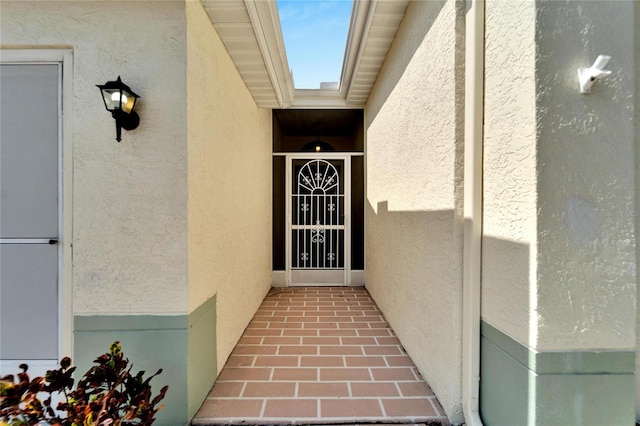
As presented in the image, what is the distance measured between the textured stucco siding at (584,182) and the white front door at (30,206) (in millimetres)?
2863

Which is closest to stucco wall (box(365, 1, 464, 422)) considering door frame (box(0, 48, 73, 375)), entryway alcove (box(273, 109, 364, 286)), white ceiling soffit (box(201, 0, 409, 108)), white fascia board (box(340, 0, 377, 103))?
white ceiling soffit (box(201, 0, 409, 108))

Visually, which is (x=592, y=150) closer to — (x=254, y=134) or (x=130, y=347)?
(x=130, y=347)

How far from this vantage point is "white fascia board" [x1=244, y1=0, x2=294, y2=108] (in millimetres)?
2292

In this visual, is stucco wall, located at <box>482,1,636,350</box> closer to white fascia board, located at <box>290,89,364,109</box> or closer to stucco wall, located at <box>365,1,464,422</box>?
stucco wall, located at <box>365,1,464,422</box>

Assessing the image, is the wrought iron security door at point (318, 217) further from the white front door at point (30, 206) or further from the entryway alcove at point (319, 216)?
the white front door at point (30, 206)

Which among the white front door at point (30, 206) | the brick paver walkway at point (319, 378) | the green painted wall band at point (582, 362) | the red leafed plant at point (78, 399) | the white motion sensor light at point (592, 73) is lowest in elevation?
the brick paver walkway at point (319, 378)

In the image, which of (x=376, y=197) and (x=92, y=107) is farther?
(x=376, y=197)

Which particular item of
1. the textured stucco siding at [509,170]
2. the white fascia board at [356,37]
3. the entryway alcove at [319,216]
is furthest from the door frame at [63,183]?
the entryway alcove at [319,216]

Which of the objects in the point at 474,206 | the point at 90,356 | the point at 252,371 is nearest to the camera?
the point at 474,206

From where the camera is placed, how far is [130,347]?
70.5 inches

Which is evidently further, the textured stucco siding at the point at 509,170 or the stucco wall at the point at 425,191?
the stucco wall at the point at 425,191

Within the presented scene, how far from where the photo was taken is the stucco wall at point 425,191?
1.79 m

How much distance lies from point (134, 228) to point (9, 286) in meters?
0.98

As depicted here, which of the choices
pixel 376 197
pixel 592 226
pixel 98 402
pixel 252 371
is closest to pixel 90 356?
pixel 98 402
